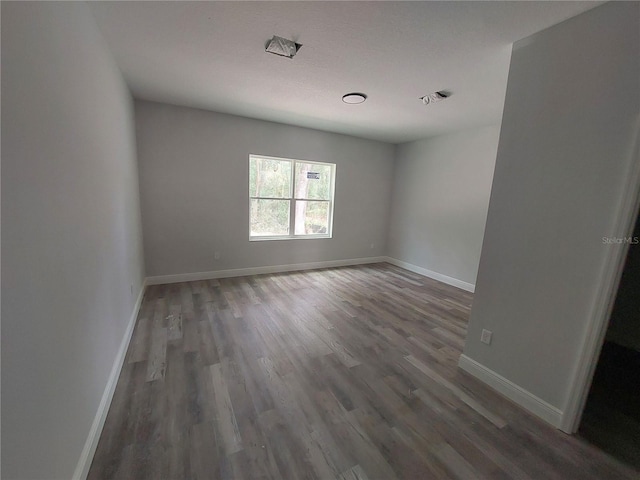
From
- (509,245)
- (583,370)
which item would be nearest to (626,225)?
(509,245)

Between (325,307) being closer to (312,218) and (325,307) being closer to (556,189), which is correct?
(312,218)

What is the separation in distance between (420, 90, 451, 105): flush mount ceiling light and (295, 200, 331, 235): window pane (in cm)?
258

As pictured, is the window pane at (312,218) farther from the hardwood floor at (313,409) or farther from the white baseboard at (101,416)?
the white baseboard at (101,416)

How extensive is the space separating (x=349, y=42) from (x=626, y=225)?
2074 mm

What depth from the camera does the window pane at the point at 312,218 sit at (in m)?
4.83

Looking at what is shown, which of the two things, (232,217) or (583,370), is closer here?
(583,370)

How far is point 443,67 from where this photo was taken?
7.18ft

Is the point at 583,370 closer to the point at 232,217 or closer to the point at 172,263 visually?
the point at 232,217

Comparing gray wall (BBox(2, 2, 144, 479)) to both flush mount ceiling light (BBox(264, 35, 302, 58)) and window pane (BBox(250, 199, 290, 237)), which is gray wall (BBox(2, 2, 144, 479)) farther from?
window pane (BBox(250, 199, 290, 237))

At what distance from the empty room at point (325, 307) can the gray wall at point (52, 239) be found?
0.04 ft

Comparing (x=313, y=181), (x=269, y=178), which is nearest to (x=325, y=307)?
(x=269, y=178)

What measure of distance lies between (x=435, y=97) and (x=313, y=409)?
3188mm

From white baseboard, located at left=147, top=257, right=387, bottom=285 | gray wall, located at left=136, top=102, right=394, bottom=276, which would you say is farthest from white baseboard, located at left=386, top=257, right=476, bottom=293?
gray wall, located at left=136, top=102, right=394, bottom=276

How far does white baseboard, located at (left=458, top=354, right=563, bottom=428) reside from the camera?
5.47ft
